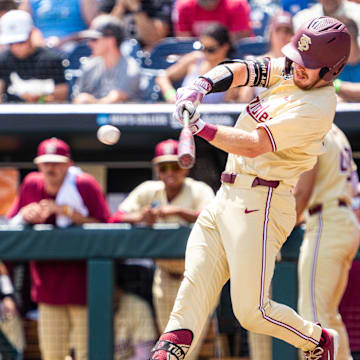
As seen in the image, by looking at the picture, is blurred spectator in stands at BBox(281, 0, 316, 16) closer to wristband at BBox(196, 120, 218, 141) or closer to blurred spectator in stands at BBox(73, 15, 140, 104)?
blurred spectator in stands at BBox(73, 15, 140, 104)

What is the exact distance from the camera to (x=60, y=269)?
559 cm

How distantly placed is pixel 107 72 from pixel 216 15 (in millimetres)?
1065

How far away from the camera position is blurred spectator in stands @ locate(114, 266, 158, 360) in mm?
5609

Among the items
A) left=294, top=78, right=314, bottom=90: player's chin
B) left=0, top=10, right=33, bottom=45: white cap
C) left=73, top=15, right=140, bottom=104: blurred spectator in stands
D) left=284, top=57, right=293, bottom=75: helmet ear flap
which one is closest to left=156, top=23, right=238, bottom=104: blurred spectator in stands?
left=73, top=15, right=140, bottom=104: blurred spectator in stands

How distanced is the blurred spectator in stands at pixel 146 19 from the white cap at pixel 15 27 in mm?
971

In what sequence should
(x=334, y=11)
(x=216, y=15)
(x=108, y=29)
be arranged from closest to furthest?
(x=334, y=11) → (x=108, y=29) → (x=216, y=15)

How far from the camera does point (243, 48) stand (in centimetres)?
670

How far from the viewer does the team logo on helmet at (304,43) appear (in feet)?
12.2

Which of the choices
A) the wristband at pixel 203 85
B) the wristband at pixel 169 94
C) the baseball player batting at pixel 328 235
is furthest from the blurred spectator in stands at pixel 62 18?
the wristband at pixel 203 85

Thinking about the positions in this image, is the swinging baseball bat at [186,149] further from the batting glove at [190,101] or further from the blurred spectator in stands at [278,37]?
the blurred spectator in stands at [278,37]

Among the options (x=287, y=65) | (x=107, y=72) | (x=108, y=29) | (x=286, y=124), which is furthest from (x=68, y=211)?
(x=286, y=124)

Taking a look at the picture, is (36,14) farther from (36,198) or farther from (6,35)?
(36,198)

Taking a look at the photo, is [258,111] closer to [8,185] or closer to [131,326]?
[131,326]

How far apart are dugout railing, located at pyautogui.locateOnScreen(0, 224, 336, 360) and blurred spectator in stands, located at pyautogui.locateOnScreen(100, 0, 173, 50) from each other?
2.56m
